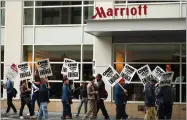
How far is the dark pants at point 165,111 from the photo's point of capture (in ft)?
54.4

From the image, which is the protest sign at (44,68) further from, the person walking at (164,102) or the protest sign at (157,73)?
the person walking at (164,102)

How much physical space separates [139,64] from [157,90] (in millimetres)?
3773

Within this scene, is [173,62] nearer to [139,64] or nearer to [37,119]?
[139,64]

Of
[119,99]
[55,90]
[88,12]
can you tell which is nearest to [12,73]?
[55,90]

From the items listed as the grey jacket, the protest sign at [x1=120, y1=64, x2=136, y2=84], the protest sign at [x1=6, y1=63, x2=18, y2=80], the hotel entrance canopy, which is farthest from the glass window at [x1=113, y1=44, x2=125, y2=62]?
the protest sign at [x1=6, y1=63, x2=18, y2=80]

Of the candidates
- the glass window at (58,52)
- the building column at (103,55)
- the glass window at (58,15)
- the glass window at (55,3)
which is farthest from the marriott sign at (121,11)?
the glass window at (58,52)

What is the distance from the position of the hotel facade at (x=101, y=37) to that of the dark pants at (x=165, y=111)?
10.0 feet

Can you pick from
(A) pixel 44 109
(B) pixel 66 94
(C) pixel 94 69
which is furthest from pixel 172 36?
(A) pixel 44 109

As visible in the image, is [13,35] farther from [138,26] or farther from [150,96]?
[150,96]

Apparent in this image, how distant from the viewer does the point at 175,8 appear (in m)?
20.0

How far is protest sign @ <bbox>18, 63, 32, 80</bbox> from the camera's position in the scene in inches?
719

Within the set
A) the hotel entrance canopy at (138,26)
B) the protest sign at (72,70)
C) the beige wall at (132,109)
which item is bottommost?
the beige wall at (132,109)

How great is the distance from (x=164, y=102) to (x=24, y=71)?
241 inches

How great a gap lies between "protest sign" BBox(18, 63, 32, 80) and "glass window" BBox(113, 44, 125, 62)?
466 centimetres
